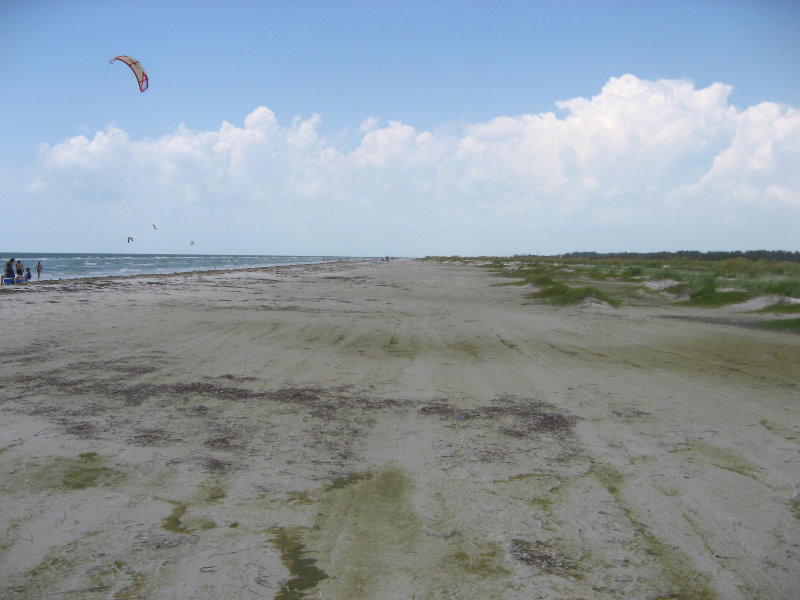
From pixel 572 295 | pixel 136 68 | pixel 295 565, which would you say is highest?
pixel 136 68

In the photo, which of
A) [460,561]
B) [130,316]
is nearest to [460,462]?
[460,561]

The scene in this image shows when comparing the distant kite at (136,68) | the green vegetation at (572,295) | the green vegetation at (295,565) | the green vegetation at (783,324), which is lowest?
the green vegetation at (295,565)

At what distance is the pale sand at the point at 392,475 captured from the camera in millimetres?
2338

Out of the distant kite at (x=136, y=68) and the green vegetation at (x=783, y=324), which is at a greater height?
the distant kite at (x=136, y=68)

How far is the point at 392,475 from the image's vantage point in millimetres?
3404

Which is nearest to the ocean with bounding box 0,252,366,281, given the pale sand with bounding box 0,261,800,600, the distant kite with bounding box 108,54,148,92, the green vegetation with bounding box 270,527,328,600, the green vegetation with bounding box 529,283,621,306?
the distant kite with bounding box 108,54,148,92

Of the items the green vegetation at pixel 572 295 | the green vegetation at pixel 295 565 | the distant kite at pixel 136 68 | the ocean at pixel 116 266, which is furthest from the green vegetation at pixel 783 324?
the ocean at pixel 116 266

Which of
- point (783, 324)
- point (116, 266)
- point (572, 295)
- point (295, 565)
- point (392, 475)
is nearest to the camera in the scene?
point (295, 565)

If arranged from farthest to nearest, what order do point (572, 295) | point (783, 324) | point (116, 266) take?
point (116, 266)
point (572, 295)
point (783, 324)

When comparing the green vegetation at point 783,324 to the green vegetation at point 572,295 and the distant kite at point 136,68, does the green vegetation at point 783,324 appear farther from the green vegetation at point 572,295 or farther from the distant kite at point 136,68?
the distant kite at point 136,68

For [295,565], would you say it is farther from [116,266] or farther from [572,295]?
[116,266]

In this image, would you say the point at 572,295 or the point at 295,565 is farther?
the point at 572,295

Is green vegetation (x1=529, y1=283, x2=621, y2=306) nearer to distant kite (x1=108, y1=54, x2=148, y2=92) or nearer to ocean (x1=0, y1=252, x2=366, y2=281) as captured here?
distant kite (x1=108, y1=54, x2=148, y2=92)

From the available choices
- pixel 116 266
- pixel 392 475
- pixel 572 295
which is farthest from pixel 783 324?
pixel 116 266
